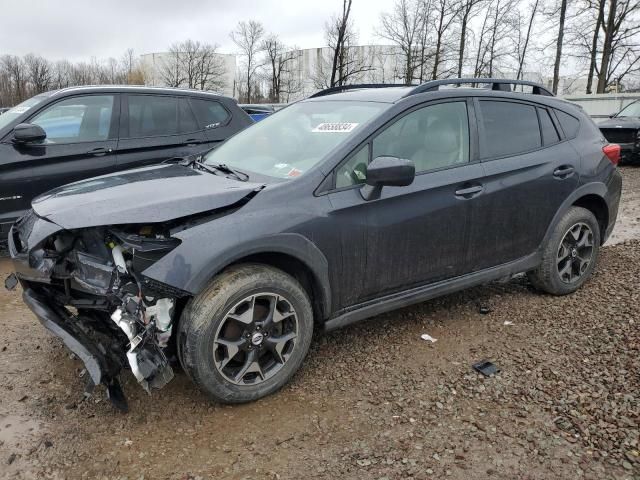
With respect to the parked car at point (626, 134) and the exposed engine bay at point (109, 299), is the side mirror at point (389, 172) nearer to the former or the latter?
the exposed engine bay at point (109, 299)

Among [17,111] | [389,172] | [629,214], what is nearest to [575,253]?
[389,172]

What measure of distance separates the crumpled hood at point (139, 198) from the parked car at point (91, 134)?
2.46m

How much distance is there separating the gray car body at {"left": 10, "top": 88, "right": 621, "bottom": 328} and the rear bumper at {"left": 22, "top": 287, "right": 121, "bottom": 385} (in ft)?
1.13

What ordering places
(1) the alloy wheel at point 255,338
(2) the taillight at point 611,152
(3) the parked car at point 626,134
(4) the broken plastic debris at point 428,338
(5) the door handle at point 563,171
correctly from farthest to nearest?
(3) the parked car at point 626,134 → (2) the taillight at point 611,152 → (5) the door handle at point 563,171 → (4) the broken plastic debris at point 428,338 → (1) the alloy wheel at point 255,338

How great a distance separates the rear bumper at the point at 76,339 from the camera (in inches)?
102

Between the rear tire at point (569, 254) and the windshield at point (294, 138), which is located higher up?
the windshield at point (294, 138)

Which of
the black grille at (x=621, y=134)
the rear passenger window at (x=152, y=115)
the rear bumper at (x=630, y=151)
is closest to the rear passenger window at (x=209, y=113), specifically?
the rear passenger window at (x=152, y=115)

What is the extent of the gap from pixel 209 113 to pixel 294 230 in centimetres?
423

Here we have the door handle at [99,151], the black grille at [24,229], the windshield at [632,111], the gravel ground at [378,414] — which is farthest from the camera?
the windshield at [632,111]

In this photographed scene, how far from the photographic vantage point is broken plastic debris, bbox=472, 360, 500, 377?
128 inches

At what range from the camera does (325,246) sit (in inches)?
120

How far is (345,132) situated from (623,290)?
303 cm

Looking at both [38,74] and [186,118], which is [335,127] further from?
[38,74]

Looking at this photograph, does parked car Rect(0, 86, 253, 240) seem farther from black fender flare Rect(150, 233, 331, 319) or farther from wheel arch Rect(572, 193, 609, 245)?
wheel arch Rect(572, 193, 609, 245)
